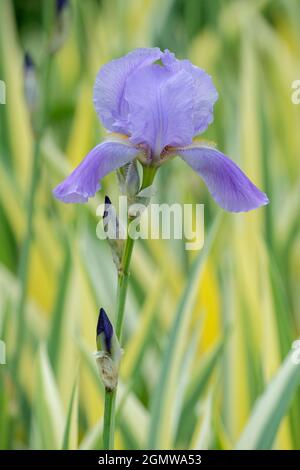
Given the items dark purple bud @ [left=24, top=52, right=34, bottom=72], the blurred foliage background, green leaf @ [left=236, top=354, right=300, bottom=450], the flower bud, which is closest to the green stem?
the flower bud

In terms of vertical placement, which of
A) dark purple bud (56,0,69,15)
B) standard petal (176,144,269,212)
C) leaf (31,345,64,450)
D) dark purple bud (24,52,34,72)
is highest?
dark purple bud (56,0,69,15)

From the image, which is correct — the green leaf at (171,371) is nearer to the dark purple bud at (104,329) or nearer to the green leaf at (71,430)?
the green leaf at (71,430)

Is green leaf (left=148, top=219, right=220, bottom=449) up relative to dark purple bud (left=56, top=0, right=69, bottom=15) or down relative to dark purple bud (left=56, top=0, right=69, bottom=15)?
down

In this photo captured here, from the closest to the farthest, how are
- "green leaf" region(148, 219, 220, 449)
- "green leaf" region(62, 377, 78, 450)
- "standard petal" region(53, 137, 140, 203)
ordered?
"standard petal" region(53, 137, 140, 203)
"green leaf" region(62, 377, 78, 450)
"green leaf" region(148, 219, 220, 449)

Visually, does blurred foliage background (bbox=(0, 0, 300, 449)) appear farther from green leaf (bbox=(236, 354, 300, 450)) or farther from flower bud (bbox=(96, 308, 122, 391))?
flower bud (bbox=(96, 308, 122, 391))

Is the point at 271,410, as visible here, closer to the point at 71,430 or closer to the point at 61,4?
the point at 71,430

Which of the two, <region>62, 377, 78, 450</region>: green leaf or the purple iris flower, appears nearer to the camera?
the purple iris flower

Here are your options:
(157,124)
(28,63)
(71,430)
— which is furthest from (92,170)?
(28,63)

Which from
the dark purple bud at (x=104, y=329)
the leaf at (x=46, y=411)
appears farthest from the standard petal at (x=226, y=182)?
the leaf at (x=46, y=411)

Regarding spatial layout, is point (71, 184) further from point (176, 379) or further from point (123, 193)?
point (176, 379)
